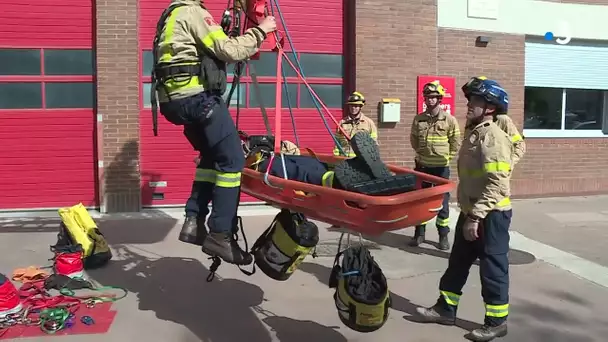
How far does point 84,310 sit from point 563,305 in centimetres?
425

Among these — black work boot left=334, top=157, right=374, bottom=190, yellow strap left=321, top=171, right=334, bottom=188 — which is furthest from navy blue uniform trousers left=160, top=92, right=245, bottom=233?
black work boot left=334, top=157, right=374, bottom=190

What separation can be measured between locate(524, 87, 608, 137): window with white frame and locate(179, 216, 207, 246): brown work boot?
8.91 metres

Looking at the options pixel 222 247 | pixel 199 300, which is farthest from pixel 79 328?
pixel 222 247

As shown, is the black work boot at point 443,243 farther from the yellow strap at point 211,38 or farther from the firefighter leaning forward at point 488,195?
the yellow strap at point 211,38

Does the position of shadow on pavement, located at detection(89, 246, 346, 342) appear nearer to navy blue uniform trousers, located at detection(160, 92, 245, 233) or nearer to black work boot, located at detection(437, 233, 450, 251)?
navy blue uniform trousers, located at detection(160, 92, 245, 233)

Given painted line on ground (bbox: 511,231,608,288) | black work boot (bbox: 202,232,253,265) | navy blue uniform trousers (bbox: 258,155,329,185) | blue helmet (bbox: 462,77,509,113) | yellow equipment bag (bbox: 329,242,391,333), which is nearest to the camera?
yellow equipment bag (bbox: 329,242,391,333)

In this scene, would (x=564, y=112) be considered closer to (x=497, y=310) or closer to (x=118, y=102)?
(x=497, y=310)

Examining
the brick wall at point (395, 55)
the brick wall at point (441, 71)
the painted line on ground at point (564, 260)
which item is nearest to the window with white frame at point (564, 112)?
the brick wall at point (441, 71)

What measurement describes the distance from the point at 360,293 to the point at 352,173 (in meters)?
0.78

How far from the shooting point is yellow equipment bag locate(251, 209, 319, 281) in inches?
158

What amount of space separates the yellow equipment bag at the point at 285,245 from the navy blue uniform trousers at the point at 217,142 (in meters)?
0.33

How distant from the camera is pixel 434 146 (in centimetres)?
693

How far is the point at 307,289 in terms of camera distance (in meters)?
5.44

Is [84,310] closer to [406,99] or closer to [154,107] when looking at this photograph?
[154,107]
